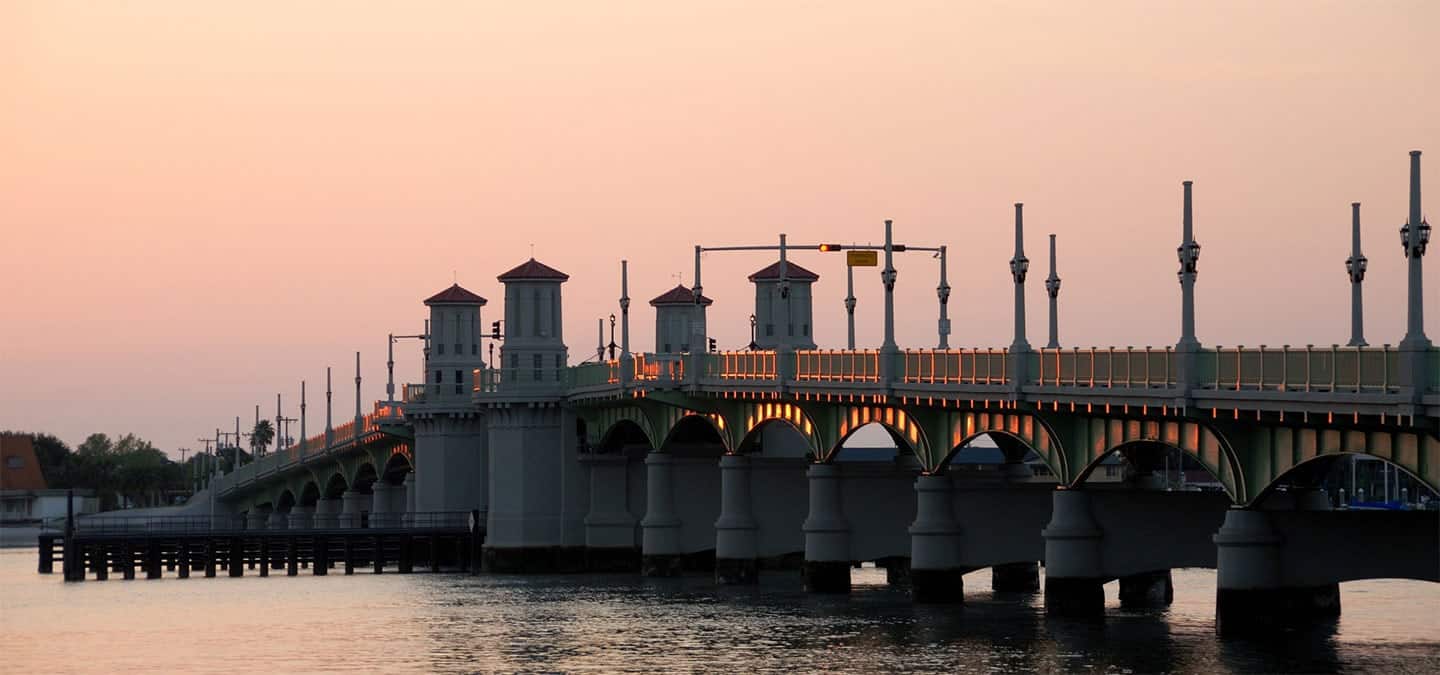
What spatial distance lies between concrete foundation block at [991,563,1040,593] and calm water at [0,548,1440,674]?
2397 millimetres

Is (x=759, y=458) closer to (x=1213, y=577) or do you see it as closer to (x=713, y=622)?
(x=1213, y=577)

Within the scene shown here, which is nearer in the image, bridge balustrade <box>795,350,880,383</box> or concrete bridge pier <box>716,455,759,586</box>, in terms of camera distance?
bridge balustrade <box>795,350,880,383</box>

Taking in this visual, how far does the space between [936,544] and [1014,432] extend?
9582 mm

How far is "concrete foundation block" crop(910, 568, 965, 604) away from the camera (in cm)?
9200

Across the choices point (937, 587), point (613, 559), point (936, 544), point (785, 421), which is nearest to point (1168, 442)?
point (936, 544)

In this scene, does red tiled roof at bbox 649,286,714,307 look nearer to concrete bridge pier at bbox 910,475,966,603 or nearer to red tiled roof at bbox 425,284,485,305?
red tiled roof at bbox 425,284,485,305

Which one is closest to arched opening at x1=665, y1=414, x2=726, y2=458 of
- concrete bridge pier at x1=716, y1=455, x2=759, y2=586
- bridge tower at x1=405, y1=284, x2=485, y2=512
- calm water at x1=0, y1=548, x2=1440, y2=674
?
concrete bridge pier at x1=716, y1=455, x2=759, y2=586

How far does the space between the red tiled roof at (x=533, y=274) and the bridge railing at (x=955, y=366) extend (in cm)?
4977

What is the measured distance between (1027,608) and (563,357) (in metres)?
48.8

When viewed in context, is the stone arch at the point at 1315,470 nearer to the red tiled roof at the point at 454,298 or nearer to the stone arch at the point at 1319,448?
the stone arch at the point at 1319,448

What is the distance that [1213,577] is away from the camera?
120938 millimetres

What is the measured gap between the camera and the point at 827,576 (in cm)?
10181

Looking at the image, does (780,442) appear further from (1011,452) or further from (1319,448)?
(1319,448)

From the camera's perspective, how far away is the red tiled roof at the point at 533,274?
13538cm
